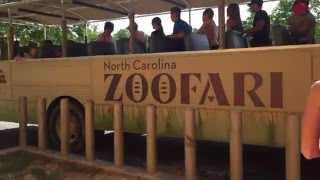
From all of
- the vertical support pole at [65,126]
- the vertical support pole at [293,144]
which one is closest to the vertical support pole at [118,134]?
the vertical support pole at [65,126]

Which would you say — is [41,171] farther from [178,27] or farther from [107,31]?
[107,31]

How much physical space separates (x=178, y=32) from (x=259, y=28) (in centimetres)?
125

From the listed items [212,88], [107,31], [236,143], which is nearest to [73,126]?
[107,31]

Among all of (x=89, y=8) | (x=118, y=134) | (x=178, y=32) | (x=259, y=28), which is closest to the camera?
(x=118, y=134)

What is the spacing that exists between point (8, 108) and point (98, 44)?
8.00 ft

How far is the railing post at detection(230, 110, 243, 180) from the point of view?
16.4ft

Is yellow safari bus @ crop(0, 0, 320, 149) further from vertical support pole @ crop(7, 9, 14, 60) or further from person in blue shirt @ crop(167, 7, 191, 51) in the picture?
person in blue shirt @ crop(167, 7, 191, 51)

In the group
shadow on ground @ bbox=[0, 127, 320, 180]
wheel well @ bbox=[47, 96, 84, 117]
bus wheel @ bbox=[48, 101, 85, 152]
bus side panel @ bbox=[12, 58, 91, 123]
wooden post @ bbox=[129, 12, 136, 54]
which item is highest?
wooden post @ bbox=[129, 12, 136, 54]

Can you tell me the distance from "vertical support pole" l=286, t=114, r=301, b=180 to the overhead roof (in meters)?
3.70

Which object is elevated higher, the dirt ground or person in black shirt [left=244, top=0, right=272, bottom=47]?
person in black shirt [left=244, top=0, right=272, bottom=47]

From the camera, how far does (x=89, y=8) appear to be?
9109 mm

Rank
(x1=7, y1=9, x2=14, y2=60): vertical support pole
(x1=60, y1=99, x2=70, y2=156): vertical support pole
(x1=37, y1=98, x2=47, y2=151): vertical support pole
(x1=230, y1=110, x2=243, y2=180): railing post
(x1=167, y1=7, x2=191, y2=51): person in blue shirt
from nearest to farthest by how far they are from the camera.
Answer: (x1=230, y1=110, x2=243, y2=180): railing post
(x1=167, y1=7, x2=191, y2=51): person in blue shirt
(x1=60, y1=99, x2=70, y2=156): vertical support pole
(x1=37, y1=98, x2=47, y2=151): vertical support pole
(x1=7, y1=9, x2=14, y2=60): vertical support pole

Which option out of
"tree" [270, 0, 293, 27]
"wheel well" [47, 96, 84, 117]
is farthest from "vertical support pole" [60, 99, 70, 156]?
"tree" [270, 0, 293, 27]

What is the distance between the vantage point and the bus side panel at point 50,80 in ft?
24.7
